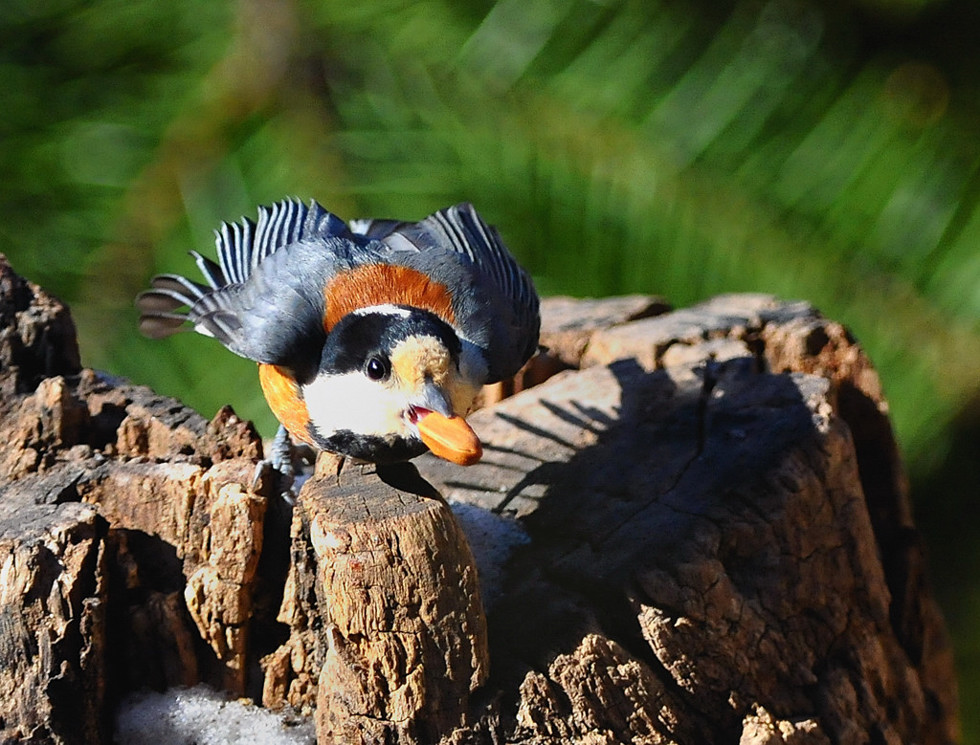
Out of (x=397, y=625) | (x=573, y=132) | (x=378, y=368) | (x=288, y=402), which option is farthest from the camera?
(x=573, y=132)

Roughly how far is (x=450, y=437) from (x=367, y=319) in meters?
0.18

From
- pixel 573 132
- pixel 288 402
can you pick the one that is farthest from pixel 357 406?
pixel 573 132

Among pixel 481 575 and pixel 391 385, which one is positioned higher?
pixel 391 385

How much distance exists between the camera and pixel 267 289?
129 cm

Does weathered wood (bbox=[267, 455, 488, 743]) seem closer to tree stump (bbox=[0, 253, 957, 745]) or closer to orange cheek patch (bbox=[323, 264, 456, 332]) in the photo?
tree stump (bbox=[0, 253, 957, 745])

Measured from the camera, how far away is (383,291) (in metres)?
1.25

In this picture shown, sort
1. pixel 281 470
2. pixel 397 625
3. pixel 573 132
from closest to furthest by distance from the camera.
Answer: pixel 397 625 → pixel 281 470 → pixel 573 132

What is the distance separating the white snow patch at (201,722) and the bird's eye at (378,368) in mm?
352

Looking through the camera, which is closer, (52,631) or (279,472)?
(52,631)

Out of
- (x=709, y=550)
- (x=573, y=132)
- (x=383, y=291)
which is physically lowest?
(x=709, y=550)

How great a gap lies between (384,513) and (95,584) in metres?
0.28

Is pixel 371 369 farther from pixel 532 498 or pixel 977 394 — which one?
pixel 977 394

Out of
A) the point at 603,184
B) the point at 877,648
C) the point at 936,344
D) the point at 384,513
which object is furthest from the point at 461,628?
the point at 936,344

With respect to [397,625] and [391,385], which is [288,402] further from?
[397,625]
